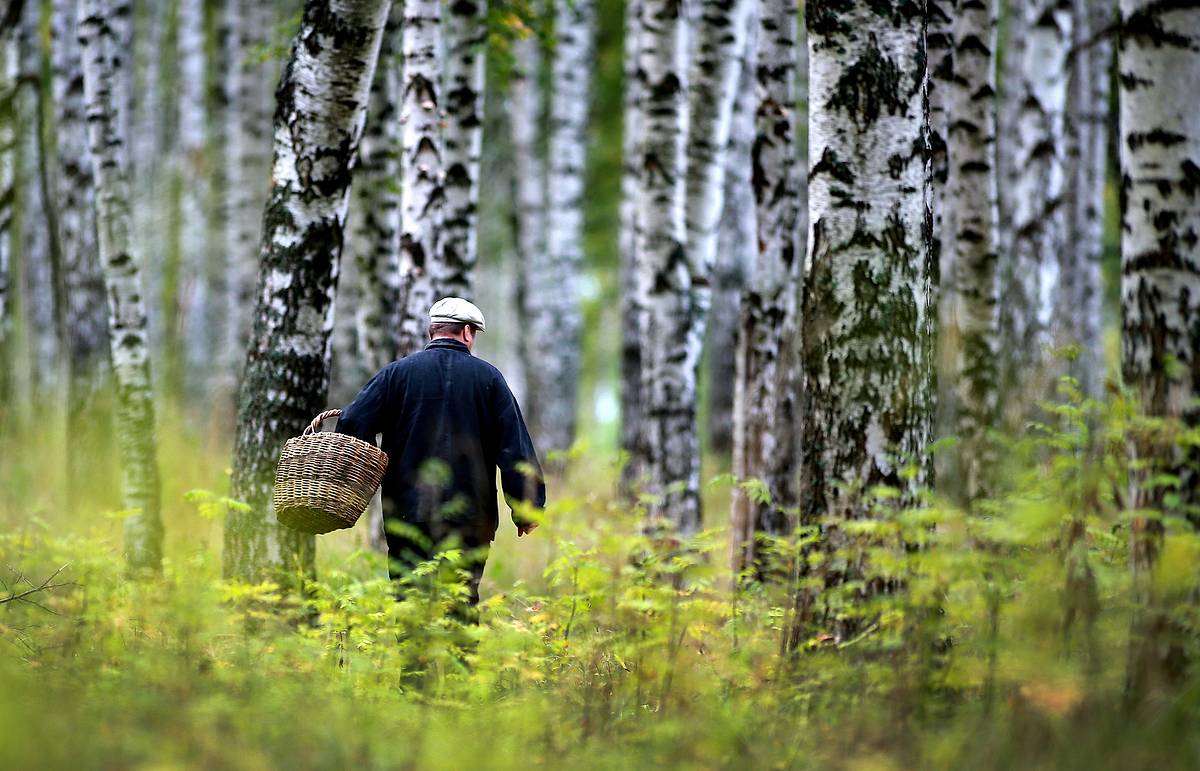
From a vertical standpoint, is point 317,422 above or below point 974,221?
below

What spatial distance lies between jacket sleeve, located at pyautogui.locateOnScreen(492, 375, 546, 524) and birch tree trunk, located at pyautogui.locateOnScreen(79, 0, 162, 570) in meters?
3.40

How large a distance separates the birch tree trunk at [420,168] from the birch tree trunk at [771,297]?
254 centimetres

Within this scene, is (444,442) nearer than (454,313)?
Yes

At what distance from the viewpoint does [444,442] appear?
6.41m

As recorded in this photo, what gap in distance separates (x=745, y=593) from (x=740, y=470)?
122 inches

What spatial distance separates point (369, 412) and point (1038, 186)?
8.80 metres

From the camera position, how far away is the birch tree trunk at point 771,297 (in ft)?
30.4

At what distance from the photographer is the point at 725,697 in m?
4.97

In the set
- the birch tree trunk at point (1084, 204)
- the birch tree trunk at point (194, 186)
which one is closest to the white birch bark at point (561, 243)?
the birch tree trunk at point (194, 186)

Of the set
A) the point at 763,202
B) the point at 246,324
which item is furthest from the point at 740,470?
the point at 246,324

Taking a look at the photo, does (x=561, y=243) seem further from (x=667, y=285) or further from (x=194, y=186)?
(x=667, y=285)

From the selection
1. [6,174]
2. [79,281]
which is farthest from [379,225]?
[6,174]

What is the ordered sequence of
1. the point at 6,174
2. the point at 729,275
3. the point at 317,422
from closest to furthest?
the point at 317,422 < the point at 6,174 < the point at 729,275

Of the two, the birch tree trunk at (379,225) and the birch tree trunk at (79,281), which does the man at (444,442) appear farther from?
the birch tree trunk at (79,281)
